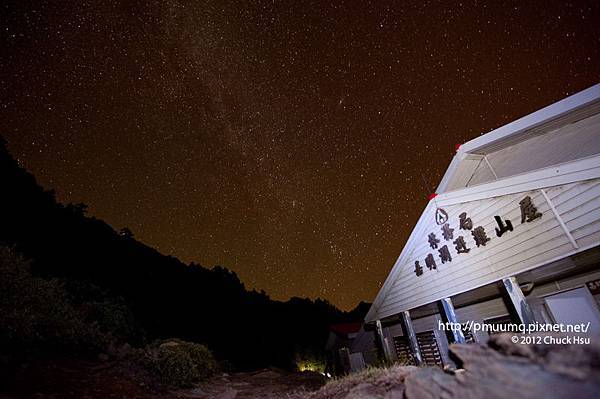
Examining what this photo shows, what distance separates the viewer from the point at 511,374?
3.30m

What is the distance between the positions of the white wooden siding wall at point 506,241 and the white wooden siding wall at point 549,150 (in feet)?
6.64

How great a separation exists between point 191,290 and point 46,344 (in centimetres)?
3569

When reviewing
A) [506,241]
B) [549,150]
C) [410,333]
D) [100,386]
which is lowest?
[100,386]

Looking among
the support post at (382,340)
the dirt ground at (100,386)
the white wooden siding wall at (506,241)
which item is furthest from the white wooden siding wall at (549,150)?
the dirt ground at (100,386)

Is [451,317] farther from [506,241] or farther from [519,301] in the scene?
[506,241]

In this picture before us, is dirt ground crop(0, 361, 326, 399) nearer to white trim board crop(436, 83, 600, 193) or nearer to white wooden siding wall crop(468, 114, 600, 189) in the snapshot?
white trim board crop(436, 83, 600, 193)

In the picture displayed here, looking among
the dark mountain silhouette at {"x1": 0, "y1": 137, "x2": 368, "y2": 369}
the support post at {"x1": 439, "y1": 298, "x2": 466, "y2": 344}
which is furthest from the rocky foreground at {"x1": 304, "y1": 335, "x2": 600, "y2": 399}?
the dark mountain silhouette at {"x1": 0, "y1": 137, "x2": 368, "y2": 369}

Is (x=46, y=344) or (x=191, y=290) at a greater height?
(x=191, y=290)

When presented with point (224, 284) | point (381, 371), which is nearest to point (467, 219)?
point (381, 371)

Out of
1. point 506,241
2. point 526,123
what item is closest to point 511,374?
point 506,241

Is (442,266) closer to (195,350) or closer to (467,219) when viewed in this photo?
(467,219)

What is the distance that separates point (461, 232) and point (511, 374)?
6.22 meters

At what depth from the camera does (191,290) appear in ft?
142

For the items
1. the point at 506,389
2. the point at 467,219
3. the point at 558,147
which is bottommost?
the point at 506,389
